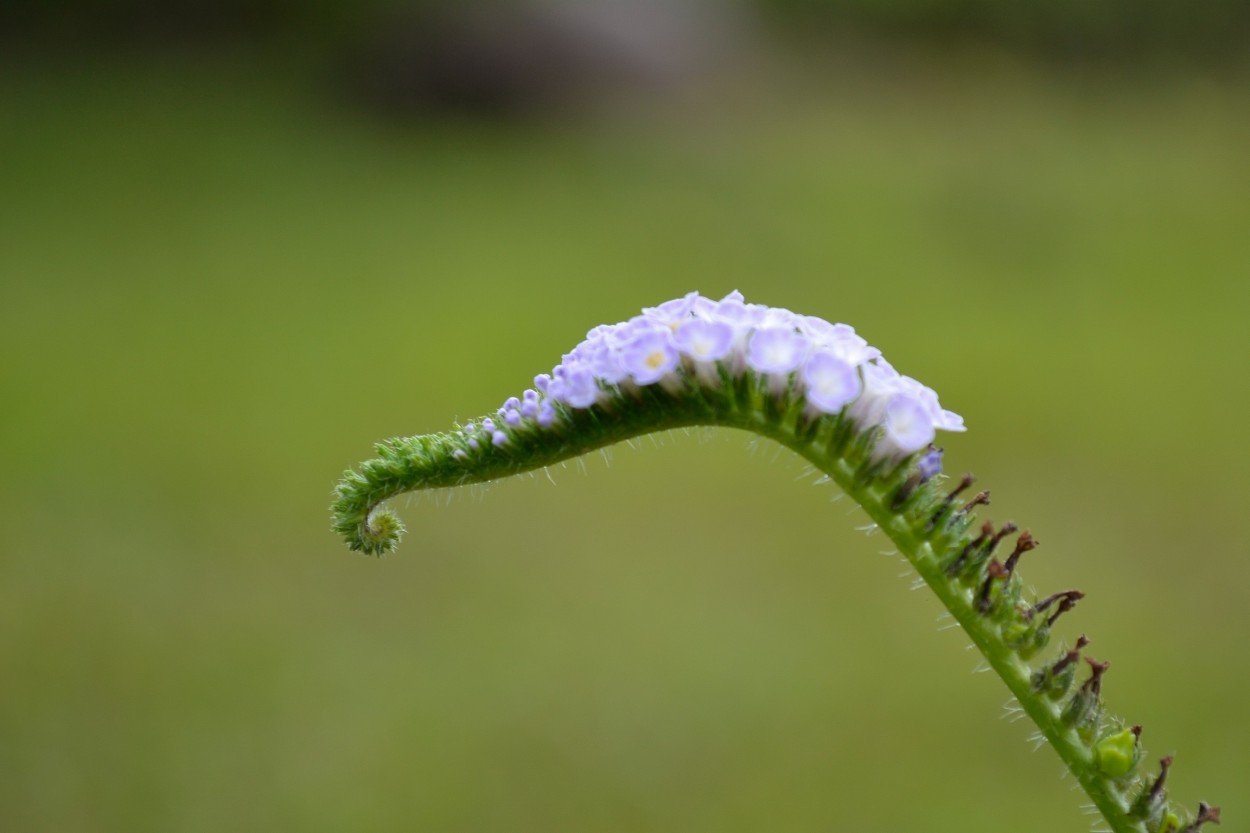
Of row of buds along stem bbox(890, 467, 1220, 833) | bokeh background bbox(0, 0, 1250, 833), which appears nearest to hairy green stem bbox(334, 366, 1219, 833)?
row of buds along stem bbox(890, 467, 1220, 833)

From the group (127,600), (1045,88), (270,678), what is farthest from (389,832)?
(1045,88)

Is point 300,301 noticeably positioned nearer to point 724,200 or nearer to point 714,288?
point 714,288

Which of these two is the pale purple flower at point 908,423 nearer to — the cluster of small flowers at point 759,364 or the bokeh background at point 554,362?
the cluster of small flowers at point 759,364

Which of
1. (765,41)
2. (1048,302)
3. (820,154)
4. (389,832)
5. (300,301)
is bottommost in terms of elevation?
(389,832)

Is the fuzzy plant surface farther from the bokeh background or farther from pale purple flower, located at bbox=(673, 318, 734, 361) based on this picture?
the bokeh background

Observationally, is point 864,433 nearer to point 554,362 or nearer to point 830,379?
point 830,379

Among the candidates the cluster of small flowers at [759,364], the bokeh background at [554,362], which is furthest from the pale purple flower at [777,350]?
the bokeh background at [554,362]

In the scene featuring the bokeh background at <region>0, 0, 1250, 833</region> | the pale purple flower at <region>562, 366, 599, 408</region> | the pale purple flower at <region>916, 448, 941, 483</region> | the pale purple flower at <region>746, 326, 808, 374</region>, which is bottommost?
the pale purple flower at <region>562, 366, 599, 408</region>
